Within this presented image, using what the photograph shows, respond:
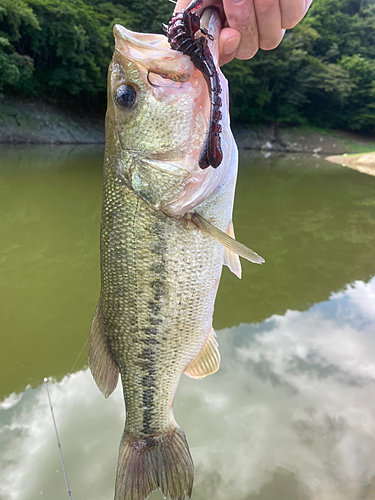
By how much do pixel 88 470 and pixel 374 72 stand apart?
39.1 metres

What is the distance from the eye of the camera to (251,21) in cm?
143

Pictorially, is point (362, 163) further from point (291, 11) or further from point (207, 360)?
point (207, 360)

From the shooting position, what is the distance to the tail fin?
57.5 inches

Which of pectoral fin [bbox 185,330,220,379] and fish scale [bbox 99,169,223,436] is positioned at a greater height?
fish scale [bbox 99,169,223,436]

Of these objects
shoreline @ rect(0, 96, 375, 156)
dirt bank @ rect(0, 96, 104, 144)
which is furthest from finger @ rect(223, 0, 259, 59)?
dirt bank @ rect(0, 96, 104, 144)

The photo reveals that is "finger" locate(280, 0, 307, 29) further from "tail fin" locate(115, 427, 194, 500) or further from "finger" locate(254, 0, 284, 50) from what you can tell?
"tail fin" locate(115, 427, 194, 500)

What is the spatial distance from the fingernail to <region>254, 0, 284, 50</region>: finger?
0.49 ft

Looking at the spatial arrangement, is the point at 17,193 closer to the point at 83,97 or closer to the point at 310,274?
the point at 310,274

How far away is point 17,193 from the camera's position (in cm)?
751

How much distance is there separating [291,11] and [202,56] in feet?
1.88

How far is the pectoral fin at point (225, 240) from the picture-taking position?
1.29m

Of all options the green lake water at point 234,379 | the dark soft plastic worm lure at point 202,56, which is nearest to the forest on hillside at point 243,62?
the green lake water at point 234,379

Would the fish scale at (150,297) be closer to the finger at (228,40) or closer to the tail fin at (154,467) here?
the tail fin at (154,467)

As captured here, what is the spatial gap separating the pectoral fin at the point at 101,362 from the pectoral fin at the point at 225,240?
64 cm
